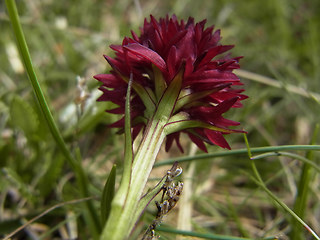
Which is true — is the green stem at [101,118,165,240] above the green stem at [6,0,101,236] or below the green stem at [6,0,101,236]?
below

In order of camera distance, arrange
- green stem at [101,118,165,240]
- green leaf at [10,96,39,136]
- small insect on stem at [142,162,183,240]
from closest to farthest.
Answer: green stem at [101,118,165,240], small insect on stem at [142,162,183,240], green leaf at [10,96,39,136]

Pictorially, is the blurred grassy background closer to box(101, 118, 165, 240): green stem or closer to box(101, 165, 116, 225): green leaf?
box(101, 165, 116, 225): green leaf

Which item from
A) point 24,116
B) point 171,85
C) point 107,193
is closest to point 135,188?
point 107,193

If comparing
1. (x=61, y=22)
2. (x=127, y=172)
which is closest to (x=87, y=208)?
(x=127, y=172)

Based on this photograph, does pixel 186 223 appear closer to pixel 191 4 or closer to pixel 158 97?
pixel 158 97

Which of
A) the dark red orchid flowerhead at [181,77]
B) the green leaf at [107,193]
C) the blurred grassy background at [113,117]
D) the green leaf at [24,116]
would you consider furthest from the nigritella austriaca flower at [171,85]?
the green leaf at [24,116]

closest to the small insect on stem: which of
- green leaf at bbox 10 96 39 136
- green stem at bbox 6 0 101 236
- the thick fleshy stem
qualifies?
the thick fleshy stem
